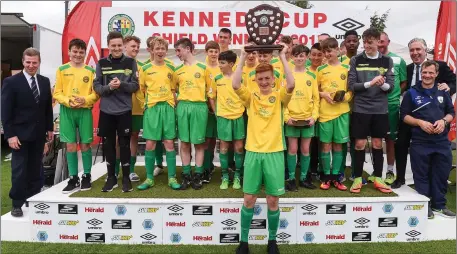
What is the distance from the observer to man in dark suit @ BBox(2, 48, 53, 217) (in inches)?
170

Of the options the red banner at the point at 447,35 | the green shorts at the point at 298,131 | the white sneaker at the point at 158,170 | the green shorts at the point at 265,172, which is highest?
the red banner at the point at 447,35

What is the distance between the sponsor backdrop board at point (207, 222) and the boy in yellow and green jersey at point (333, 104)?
1.66 ft

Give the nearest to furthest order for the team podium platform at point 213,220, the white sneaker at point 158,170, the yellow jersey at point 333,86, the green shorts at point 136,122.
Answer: the team podium platform at point 213,220 < the yellow jersey at point 333,86 < the green shorts at point 136,122 < the white sneaker at point 158,170

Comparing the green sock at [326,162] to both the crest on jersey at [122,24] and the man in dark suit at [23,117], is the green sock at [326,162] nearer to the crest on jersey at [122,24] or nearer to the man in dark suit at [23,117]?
the man in dark suit at [23,117]

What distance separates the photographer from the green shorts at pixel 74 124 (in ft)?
14.2

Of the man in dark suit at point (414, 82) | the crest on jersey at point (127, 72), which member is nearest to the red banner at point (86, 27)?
the crest on jersey at point (127, 72)

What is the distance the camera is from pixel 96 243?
3.95 metres

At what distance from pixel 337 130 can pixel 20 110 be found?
3610 mm

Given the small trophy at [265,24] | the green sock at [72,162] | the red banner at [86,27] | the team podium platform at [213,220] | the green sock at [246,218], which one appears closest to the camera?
the small trophy at [265,24]

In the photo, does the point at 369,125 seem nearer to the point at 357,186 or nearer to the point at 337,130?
the point at 337,130

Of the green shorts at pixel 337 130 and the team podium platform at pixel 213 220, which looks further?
the green shorts at pixel 337 130

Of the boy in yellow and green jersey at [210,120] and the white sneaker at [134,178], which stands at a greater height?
the boy in yellow and green jersey at [210,120]

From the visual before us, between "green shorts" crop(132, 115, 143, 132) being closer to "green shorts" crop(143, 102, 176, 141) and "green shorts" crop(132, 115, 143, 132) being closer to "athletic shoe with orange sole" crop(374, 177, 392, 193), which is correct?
"green shorts" crop(143, 102, 176, 141)

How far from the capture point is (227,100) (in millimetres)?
4359
